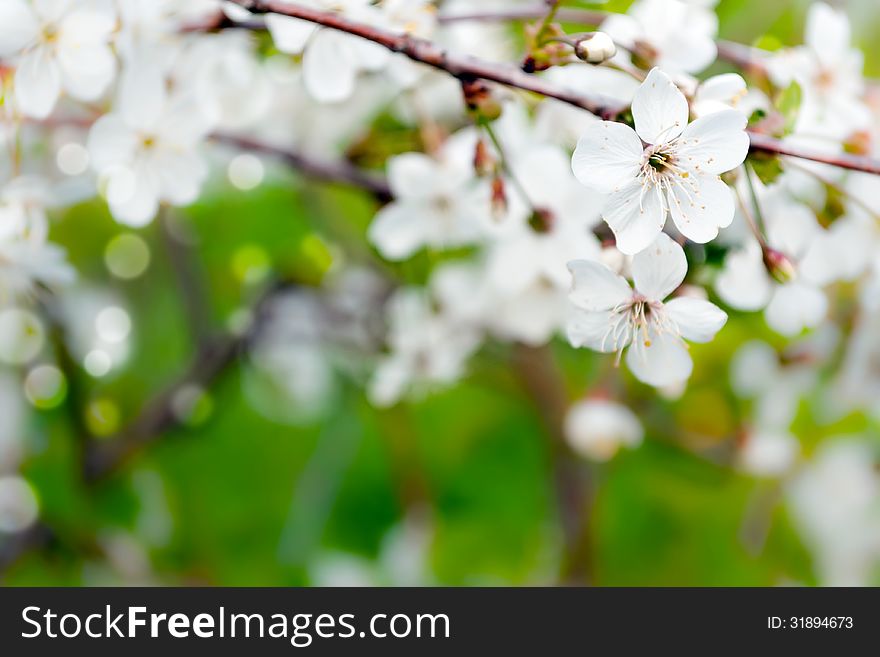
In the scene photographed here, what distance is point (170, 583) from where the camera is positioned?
944 millimetres

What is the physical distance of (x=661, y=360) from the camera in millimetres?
465

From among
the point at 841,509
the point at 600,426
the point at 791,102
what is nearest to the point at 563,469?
the point at 600,426

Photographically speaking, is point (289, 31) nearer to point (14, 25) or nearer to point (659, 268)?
point (14, 25)

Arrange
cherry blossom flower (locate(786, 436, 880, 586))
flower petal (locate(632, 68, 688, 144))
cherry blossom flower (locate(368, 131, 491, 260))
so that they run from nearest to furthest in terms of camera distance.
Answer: flower petal (locate(632, 68, 688, 144)), cherry blossom flower (locate(368, 131, 491, 260)), cherry blossom flower (locate(786, 436, 880, 586))

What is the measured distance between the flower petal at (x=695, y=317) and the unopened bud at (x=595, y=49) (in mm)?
131

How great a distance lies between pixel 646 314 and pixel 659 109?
0.42 feet

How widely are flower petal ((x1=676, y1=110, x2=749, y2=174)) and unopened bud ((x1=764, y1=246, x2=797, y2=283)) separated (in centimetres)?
8

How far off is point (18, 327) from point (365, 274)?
360mm

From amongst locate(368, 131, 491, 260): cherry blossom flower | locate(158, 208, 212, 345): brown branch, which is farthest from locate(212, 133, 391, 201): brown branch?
locate(158, 208, 212, 345): brown branch

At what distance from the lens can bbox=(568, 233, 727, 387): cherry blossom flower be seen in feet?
1.36

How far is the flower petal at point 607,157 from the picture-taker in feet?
1.29

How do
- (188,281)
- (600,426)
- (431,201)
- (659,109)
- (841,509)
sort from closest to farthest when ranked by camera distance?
(659,109) < (431,201) < (600,426) < (188,281) < (841,509)

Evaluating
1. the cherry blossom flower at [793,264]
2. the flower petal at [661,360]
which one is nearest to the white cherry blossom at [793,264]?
the cherry blossom flower at [793,264]

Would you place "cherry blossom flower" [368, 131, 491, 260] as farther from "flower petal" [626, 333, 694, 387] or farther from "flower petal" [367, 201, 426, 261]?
"flower petal" [626, 333, 694, 387]
